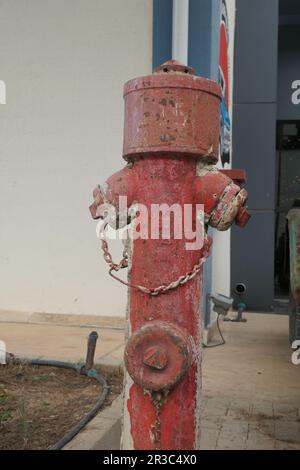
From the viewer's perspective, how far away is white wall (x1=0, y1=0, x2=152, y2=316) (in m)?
6.45

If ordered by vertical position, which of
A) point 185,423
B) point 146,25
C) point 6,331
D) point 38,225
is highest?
point 146,25

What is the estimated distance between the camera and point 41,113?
6676 millimetres

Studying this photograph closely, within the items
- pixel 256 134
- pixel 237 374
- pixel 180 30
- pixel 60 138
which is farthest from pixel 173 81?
pixel 256 134

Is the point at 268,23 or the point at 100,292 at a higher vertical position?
the point at 268,23

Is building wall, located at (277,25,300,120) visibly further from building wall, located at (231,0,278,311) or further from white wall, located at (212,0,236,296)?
white wall, located at (212,0,236,296)

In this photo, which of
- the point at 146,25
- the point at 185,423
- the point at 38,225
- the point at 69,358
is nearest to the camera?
the point at 185,423

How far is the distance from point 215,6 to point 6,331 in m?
3.81

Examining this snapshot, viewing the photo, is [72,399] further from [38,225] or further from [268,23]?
[268,23]

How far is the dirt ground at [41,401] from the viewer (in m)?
3.05

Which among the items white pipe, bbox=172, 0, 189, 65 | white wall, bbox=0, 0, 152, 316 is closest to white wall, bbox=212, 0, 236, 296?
white wall, bbox=0, 0, 152, 316

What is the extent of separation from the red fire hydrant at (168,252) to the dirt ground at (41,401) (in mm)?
1189

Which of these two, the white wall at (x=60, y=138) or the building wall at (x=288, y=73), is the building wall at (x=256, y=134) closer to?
the building wall at (x=288, y=73)

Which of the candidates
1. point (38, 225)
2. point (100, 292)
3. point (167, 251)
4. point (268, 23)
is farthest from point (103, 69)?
point (167, 251)

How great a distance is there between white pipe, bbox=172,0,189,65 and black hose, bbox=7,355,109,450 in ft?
9.20
